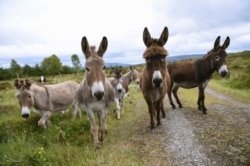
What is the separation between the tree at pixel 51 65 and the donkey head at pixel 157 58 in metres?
75.6

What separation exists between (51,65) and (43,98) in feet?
263

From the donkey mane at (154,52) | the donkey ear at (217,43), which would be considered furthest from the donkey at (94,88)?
the donkey ear at (217,43)

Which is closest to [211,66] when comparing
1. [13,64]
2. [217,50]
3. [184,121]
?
[217,50]

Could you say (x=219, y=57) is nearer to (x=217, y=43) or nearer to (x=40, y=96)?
(x=217, y=43)

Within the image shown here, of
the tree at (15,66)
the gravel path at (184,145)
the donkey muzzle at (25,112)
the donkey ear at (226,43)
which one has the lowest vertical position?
the gravel path at (184,145)

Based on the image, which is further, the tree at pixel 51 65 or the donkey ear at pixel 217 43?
the tree at pixel 51 65

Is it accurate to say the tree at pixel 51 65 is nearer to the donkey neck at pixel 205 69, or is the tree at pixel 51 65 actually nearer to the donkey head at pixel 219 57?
the donkey neck at pixel 205 69

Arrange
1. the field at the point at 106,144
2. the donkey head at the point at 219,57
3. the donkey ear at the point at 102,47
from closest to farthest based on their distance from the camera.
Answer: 1. the field at the point at 106,144
2. the donkey ear at the point at 102,47
3. the donkey head at the point at 219,57

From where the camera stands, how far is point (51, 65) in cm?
8588

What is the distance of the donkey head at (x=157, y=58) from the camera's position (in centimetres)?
623

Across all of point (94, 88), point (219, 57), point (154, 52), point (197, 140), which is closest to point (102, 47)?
point (154, 52)

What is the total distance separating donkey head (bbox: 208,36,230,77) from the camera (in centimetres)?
880

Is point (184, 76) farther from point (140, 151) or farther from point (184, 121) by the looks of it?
point (140, 151)

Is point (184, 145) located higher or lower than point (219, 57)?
lower
